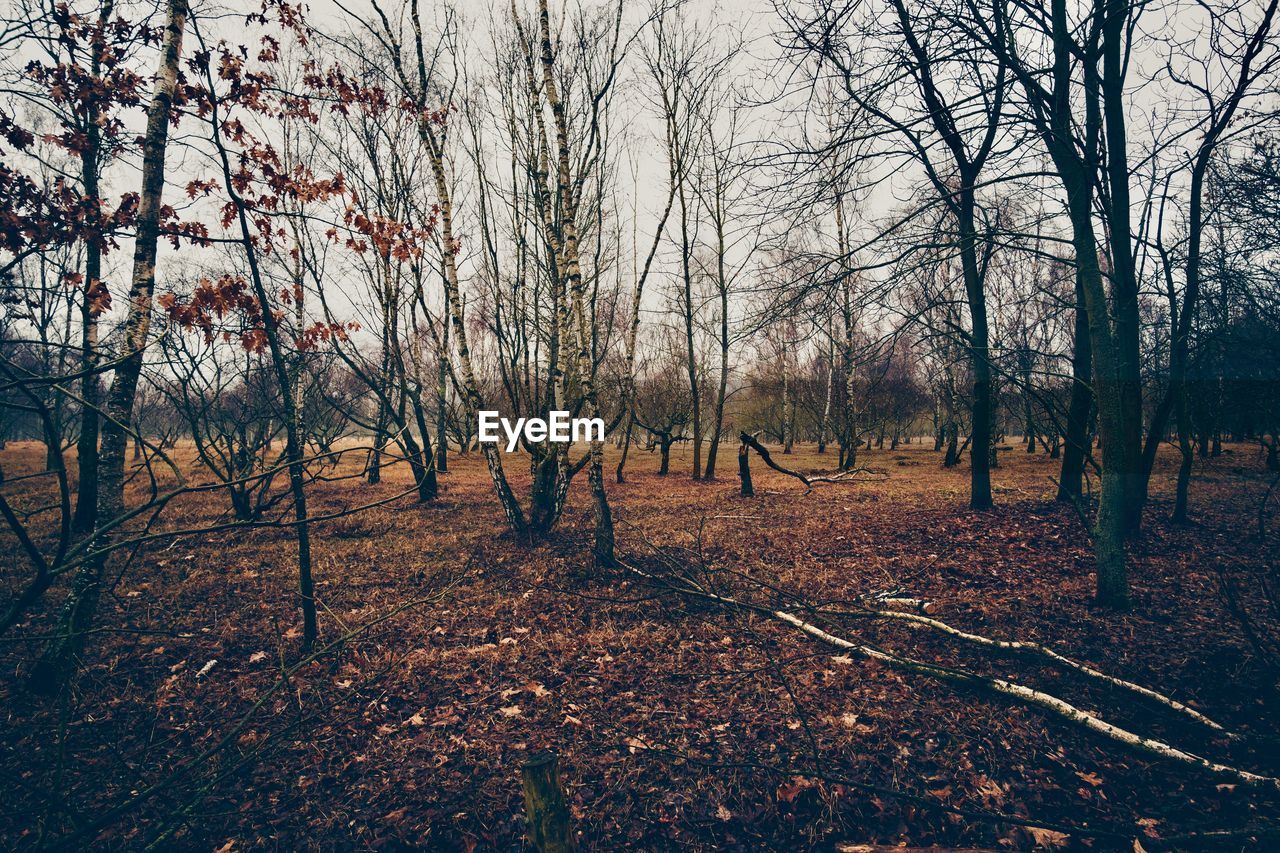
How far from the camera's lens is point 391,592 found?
6629 mm

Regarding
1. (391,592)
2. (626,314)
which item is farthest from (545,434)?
(626,314)

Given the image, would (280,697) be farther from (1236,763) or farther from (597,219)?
(597,219)

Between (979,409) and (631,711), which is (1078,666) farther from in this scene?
A: (979,409)

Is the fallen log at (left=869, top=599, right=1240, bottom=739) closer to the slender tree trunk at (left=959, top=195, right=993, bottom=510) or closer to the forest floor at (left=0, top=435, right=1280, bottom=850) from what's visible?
the forest floor at (left=0, top=435, right=1280, bottom=850)

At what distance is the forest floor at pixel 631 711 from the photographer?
314 centimetres

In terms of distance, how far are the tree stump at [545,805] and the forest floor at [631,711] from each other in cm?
87

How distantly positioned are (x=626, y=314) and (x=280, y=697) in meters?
22.2

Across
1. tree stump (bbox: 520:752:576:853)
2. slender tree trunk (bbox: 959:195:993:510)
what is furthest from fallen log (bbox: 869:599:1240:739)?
slender tree trunk (bbox: 959:195:993:510)

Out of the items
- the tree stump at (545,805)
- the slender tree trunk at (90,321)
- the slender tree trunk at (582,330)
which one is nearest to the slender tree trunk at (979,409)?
the slender tree trunk at (582,330)

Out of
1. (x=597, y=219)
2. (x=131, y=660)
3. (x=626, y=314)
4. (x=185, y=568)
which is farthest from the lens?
(x=626, y=314)

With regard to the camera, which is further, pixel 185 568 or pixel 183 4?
pixel 185 568

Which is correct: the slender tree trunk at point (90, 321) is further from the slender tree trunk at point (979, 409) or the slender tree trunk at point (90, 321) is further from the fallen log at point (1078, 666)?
the slender tree trunk at point (979, 409)

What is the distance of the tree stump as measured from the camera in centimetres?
240

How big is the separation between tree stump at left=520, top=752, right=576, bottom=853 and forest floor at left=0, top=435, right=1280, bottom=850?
0.87 meters
